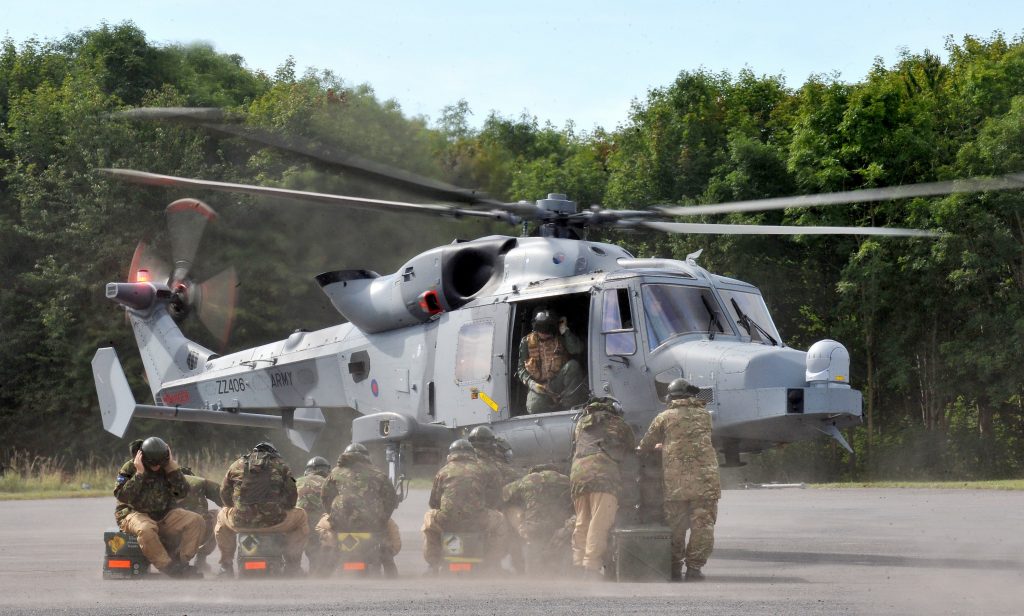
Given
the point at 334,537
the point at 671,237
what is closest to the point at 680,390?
the point at 334,537

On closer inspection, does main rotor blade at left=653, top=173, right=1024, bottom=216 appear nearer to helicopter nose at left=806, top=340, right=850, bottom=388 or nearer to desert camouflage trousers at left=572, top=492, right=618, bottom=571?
helicopter nose at left=806, top=340, right=850, bottom=388

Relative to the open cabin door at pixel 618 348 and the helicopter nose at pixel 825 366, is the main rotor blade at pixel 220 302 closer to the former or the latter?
the open cabin door at pixel 618 348

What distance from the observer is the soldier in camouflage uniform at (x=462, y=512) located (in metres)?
11.2

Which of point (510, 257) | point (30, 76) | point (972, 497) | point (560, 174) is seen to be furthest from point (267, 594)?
point (30, 76)

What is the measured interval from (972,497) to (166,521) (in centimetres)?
1477

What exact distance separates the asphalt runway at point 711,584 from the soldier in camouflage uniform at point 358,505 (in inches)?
15.1

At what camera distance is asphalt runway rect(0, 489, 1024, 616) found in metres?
8.59

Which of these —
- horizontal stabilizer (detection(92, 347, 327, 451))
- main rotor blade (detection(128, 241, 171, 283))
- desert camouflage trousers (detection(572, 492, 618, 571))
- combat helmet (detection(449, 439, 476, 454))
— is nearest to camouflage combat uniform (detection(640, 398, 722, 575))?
desert camouflage trousers (detection(572, 492, 618, 571))

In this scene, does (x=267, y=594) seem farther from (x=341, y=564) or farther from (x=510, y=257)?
(x=510, y=257)

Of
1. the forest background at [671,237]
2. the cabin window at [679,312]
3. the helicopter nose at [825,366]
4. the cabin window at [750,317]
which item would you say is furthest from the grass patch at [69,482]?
the helicopter nose at [825,366]

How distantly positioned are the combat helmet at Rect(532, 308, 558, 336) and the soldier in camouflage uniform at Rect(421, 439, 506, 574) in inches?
79.5

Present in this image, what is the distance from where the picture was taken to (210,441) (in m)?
37.1

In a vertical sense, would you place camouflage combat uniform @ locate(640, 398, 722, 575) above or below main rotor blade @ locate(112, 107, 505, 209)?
below

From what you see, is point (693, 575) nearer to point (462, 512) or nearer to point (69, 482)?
point (462, 512)
